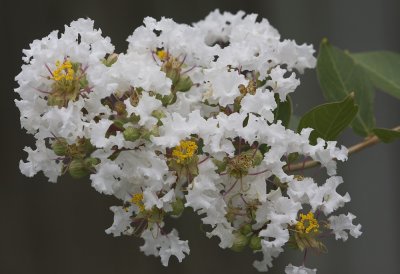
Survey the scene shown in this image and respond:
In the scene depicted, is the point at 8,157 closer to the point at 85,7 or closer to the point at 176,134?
the point at 85,7

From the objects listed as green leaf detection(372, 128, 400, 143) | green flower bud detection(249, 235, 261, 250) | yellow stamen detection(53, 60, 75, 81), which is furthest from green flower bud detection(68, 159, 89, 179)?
green leaf detection(372, 128, 400, 143)

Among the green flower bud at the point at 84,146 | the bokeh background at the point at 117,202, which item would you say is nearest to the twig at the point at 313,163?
the green flower bud at the point at 84,146

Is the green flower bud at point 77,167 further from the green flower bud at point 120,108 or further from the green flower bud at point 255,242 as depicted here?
the green flower bud at point 255,242

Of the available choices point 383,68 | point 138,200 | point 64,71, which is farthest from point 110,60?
point 383,68

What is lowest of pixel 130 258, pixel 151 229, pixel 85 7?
pixel 151 229

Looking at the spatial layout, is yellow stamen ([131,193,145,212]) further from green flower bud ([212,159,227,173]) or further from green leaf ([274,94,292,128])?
green leaf ([274,94,292,128])

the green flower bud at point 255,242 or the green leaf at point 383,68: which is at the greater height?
the green leaf at point 383,68

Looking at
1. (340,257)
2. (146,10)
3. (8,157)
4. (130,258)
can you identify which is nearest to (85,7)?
(146,10)
